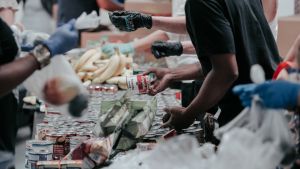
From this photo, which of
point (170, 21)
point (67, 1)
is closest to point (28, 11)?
point (67, 1)

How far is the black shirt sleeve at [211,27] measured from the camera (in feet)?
6.97

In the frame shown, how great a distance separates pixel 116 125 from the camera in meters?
2.28

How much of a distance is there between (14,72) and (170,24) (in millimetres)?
1479

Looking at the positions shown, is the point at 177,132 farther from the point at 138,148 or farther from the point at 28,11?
the point at 28,11

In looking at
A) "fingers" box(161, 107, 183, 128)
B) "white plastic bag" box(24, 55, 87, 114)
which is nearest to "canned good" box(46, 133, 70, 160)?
"white plastic bag" box(24, 55, 87, 114)

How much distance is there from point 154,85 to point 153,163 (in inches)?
49.3

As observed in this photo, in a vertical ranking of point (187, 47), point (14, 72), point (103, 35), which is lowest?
point (103, 35)

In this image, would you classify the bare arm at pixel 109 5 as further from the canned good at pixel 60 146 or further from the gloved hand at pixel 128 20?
the canned good at pixel 60 146

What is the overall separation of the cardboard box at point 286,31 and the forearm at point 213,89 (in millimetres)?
1743

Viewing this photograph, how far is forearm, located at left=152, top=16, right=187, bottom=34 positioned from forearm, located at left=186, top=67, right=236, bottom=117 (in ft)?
3.00

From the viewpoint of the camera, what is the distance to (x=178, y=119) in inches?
95.6

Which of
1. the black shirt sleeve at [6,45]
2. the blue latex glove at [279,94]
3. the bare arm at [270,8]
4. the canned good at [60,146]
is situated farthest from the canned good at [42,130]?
the bare arm at [270,8]

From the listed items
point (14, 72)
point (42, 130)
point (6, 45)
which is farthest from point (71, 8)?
point (14, 72)

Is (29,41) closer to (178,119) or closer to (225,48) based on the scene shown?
(178,119)
